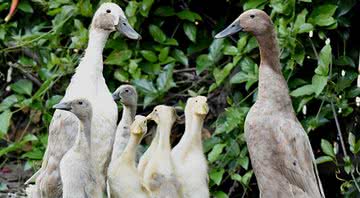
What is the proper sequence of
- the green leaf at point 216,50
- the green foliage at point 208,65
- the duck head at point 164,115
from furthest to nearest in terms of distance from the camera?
the green leaf at point 216,50
the green foliage at point 208,65
the duck head at point 164,115

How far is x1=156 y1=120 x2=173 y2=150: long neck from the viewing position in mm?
4583

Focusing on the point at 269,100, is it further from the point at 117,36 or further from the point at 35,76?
the point at 35,76

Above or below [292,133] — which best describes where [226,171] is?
below

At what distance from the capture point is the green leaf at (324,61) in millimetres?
5418

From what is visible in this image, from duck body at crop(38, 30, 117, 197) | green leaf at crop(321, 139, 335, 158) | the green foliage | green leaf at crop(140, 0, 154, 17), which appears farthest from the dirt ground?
green leaf at crop(321, 139, 335, 158)

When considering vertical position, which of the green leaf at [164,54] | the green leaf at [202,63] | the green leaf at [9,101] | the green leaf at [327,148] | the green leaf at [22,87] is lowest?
the green leaf at [327,148]

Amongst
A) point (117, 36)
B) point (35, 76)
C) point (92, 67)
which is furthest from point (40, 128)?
point (92, 67)

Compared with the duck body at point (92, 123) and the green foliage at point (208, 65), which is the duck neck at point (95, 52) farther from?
the green foliage at point (208, 65)

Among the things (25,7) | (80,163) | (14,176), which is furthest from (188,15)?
(80,163)

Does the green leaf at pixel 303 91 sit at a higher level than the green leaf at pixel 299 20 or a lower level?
lower

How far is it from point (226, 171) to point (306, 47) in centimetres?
77

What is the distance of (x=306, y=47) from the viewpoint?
226 inches

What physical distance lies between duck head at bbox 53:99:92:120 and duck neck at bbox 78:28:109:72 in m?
0.44

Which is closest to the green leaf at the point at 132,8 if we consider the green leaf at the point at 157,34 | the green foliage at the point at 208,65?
the green foliage at the point at 208,65
